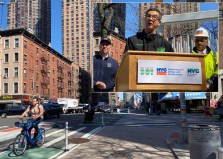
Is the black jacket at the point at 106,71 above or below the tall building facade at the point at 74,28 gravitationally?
below

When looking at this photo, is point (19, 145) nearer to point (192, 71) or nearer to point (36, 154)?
point (36, 154)

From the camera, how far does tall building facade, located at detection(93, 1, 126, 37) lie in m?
6.68

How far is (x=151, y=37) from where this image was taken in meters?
6.10

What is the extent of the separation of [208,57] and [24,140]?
22.5ft

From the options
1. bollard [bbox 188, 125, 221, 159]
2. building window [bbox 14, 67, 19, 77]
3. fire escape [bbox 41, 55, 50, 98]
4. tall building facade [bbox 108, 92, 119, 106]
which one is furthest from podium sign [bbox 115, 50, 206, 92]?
fire escape [bbox 41, 55, 50, 98]

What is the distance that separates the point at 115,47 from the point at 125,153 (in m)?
4.67

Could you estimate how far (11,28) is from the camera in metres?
58.1

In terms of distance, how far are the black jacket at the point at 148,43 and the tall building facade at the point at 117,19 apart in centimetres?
54

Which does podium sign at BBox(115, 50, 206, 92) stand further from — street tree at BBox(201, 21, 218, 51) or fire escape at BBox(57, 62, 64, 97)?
fire escape at BBox(57, 62, 64, 97)

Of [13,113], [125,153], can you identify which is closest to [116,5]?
[125,153]

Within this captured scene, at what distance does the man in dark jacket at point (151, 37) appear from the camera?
19.8 feet

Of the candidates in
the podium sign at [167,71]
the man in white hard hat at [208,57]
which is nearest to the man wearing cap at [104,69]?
the podium sign at [167,71]

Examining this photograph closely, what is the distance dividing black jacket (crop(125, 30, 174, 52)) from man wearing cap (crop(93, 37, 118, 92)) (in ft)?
1.83

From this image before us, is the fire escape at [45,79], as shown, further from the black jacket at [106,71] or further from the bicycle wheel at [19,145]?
the black jacket at [106,71]
